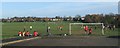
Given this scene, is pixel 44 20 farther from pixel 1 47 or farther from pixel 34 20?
pixel 1 47

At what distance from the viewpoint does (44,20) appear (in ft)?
624

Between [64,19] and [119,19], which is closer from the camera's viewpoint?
[119,19]

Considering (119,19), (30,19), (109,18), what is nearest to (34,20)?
(30,19)

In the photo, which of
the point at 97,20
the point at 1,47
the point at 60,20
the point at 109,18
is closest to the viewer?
the point at 1,47

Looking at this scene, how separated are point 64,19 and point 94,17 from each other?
204ft

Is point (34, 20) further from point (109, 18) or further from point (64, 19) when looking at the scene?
point (109, 18)

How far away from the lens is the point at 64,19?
193875 millimetres

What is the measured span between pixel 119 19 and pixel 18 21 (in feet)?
362

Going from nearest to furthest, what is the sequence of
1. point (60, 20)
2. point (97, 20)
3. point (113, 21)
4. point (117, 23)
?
point (117, 23)
point (113, 21)
point (97, 20)
point (60, 20)

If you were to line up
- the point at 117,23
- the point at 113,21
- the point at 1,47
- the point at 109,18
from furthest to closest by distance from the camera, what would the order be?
the point at 109,18 < the point at 113,21 < the point at 117,23 < the point at 1,47

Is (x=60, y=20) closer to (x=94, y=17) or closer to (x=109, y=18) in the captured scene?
(x=94, y=17)

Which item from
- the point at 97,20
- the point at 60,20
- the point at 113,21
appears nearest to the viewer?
the point at 113,21

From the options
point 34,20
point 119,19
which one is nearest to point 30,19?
point 34,20

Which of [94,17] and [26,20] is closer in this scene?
[94,17]
